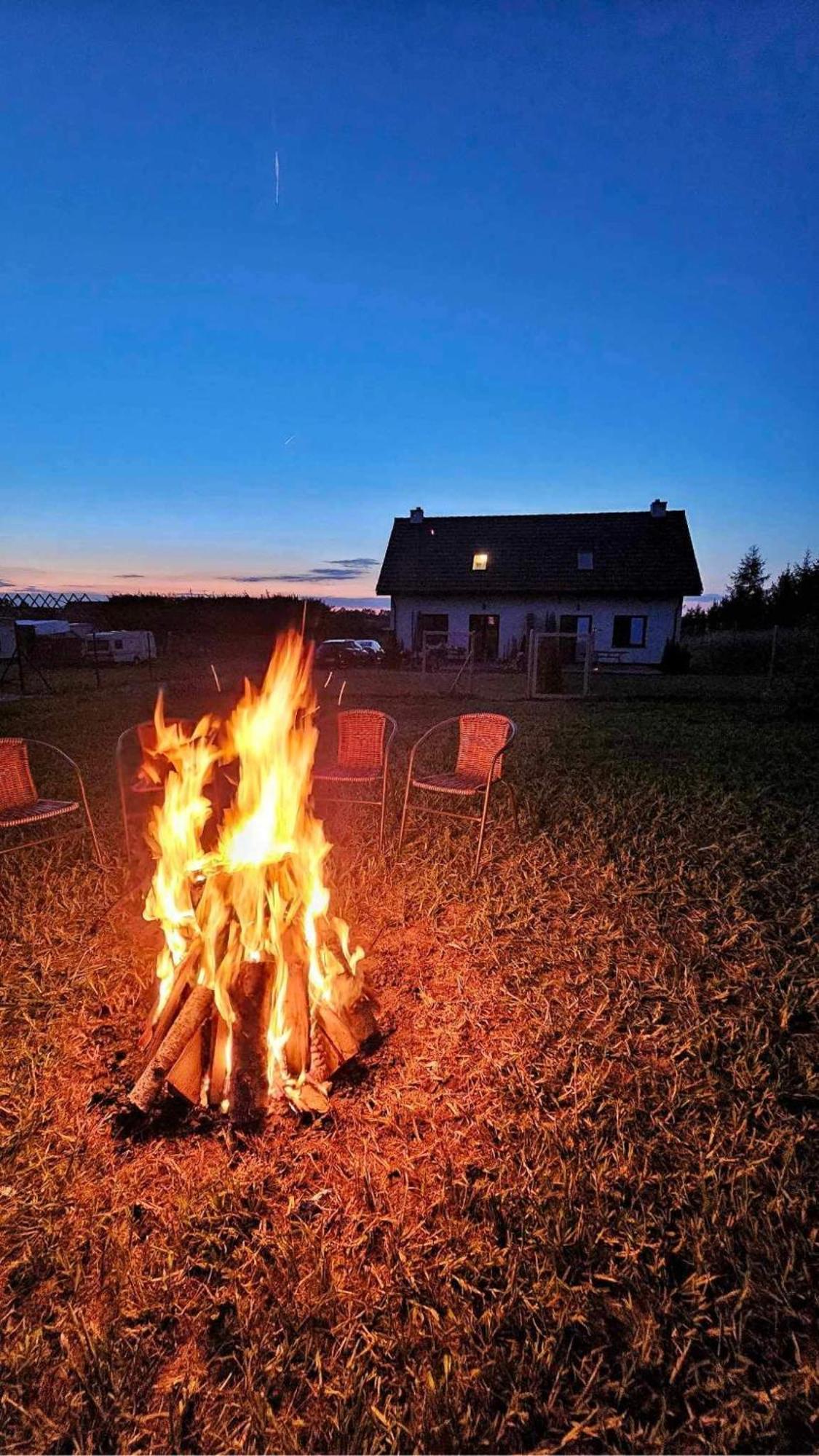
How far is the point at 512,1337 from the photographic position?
6.06 feet

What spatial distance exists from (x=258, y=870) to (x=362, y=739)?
2734 millimetres

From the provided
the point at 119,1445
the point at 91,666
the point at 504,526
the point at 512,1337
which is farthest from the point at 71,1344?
the point at 504,526

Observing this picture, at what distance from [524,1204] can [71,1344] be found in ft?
4.40

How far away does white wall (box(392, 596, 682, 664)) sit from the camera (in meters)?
26.7

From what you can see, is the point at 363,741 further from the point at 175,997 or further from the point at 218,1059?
the point at 218,1059

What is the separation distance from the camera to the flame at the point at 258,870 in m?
2.73

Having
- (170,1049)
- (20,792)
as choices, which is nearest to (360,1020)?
(170,1049)

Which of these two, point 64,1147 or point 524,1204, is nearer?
point 524,1204

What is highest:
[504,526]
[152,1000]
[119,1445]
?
[504,526]

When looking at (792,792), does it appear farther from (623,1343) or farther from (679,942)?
(623,1343)

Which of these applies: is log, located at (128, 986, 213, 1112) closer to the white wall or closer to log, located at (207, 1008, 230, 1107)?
log, located at (207, 1008, 230, 1107)

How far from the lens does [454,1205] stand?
222 cm

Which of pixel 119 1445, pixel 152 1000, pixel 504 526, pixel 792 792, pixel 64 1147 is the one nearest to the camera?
pixel 119 1445

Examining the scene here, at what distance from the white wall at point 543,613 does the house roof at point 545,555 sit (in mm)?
552
